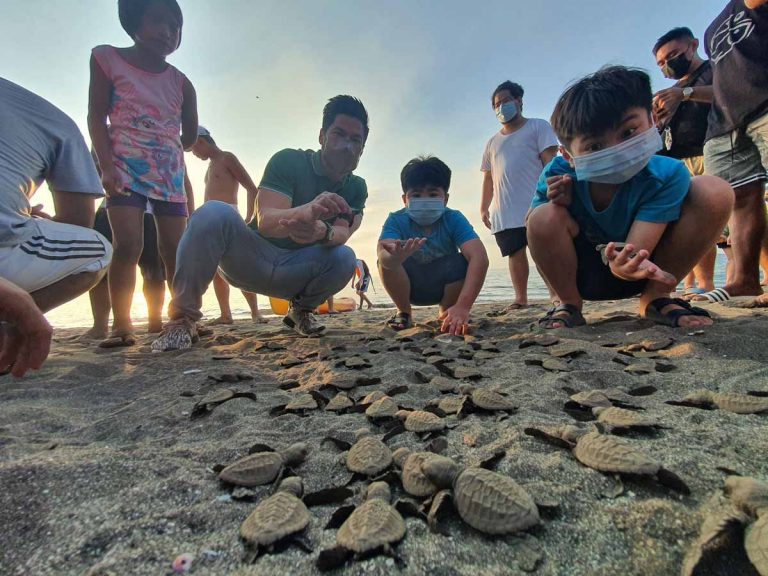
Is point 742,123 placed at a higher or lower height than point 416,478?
higher

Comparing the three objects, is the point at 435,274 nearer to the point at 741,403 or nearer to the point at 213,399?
the point at 213,399

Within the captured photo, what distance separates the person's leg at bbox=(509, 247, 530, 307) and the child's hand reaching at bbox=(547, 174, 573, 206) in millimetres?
1790

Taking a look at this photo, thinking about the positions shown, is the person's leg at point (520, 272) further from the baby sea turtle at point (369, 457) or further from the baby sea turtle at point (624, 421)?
the baby sea turtle at point (369, 457)

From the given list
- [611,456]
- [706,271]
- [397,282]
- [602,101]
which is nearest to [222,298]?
[397,282]

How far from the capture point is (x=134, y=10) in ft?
9.02

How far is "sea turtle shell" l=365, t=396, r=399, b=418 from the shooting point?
131cm

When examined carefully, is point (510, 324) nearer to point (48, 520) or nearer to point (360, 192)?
point (360, 192)

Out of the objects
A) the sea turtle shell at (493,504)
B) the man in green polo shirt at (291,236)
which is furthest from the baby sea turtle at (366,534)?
the man in green polo shirt at (291,236)

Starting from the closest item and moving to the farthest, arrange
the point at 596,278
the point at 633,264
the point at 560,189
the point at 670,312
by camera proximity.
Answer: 1. the point at 633,264
2. the point at 670,312
3. the point at 560,189
4. the point at 596,278

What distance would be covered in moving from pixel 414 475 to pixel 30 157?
7.64 ft

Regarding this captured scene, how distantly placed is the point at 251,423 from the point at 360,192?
2.69 metres

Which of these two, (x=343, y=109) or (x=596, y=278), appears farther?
(x=343, y=109)

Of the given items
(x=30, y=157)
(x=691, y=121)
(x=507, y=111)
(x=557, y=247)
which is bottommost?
(x=557, y=247)

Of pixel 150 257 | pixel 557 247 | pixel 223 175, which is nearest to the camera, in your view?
pixel 557 247
